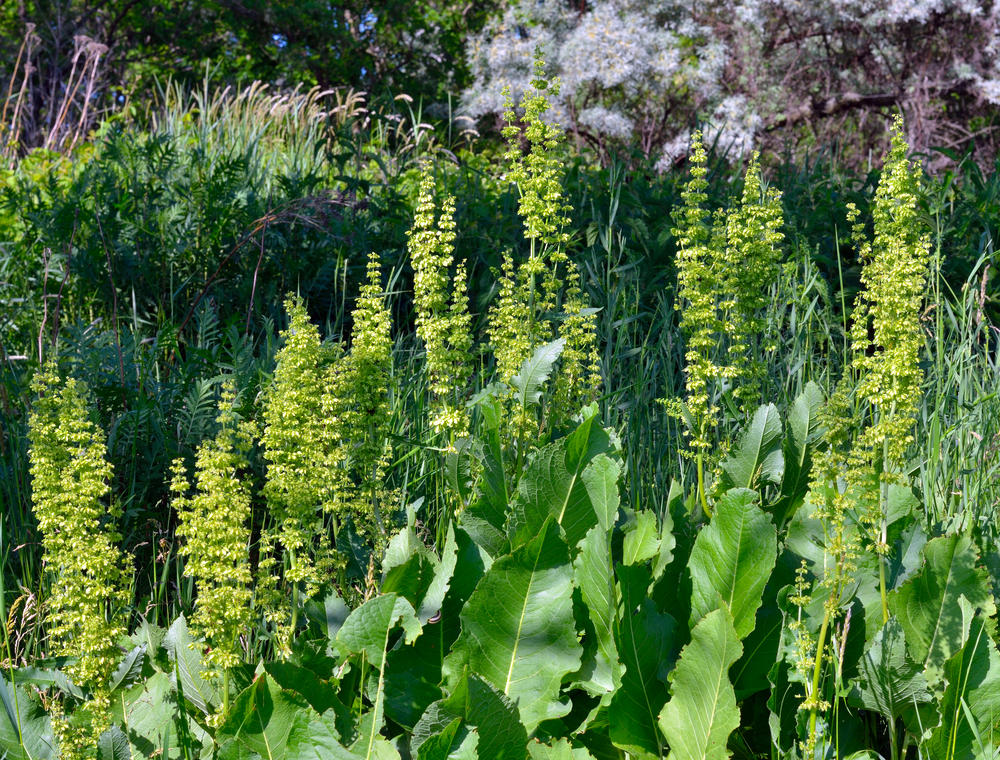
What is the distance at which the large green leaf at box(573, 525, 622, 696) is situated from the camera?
1883 millimetres

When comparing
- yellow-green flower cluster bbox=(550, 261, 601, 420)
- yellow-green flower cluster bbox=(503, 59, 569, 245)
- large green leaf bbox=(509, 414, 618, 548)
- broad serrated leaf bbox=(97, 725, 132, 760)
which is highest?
yellow-green flower cluster bbox=(503, 59, 569, 245)

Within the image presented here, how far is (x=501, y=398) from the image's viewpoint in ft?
8.39

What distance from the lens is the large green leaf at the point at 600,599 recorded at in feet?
6.18

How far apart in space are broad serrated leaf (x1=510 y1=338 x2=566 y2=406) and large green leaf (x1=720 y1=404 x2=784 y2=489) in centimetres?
52

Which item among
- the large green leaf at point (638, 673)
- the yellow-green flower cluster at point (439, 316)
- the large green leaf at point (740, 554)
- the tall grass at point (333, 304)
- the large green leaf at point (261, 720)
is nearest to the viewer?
the large green leaf at point (261, 720)

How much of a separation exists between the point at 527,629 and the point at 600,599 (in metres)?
0.17

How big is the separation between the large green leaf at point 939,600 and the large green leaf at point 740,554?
0.26 meters

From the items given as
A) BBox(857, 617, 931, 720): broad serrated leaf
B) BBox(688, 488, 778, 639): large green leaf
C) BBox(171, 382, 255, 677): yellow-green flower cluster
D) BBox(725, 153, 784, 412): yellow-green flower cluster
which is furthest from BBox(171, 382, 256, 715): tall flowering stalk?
BBox(725, 153, 784, 412): yellow-green flower cluster

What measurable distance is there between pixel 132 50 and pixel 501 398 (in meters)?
13.3

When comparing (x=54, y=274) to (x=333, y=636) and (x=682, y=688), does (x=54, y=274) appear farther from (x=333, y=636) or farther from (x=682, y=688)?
(x=682, y=688)

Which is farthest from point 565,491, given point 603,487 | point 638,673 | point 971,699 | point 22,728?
point 22,728

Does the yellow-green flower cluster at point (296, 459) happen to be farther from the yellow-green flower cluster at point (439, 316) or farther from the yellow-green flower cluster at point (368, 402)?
the yellow-green flower cluster at point (439, 316)

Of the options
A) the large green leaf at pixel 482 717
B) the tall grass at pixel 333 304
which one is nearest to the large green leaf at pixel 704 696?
the large green leaf at pixel 482 717

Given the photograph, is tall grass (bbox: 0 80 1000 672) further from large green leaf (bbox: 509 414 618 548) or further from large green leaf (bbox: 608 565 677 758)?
large green leaf (bbox: 608 565 677 758)
